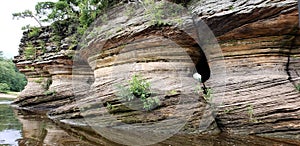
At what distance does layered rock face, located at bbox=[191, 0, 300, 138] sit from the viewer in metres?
7.09

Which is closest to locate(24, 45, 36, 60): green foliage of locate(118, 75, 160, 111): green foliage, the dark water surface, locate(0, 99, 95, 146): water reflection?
locate(0, 99, 95, 146): water reflection

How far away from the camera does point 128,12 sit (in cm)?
1106

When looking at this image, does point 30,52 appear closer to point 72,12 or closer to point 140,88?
point 72,12

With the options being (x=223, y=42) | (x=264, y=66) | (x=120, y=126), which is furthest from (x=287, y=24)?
(x=120, y=126)

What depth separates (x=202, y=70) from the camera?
437 inches

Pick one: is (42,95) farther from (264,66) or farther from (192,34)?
(264,66)

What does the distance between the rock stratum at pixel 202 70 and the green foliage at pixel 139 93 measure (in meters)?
0.15

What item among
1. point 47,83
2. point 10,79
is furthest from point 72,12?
point 10,79

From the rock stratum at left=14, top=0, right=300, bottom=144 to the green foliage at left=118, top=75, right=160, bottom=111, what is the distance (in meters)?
0.15

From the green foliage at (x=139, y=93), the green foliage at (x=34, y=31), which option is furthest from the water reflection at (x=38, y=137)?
the green foliage at (x=34, y=31)

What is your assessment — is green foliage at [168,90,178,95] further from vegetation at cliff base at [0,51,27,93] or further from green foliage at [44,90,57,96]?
vegetation at cliff base at [0,51,27,93]

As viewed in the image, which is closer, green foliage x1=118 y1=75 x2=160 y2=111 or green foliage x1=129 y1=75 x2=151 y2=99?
green foliage x1=118 y1=75 x2=160 y2=111

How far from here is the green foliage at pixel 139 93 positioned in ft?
27.0

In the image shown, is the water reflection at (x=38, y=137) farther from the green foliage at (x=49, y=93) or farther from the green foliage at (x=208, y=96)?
the green foliage at (x=49, y=93)
